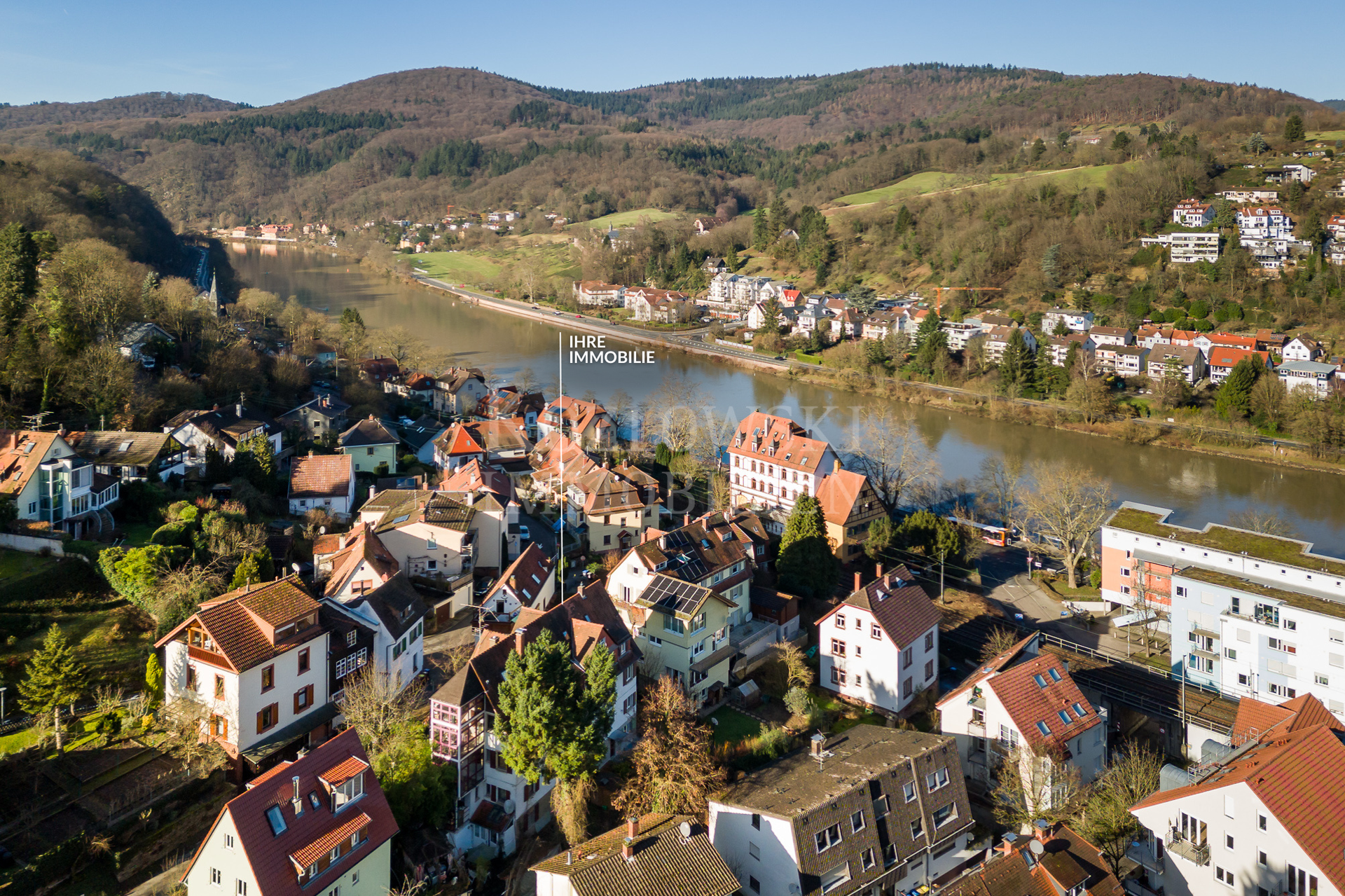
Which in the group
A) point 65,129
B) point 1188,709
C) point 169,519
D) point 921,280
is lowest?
point 1188,709

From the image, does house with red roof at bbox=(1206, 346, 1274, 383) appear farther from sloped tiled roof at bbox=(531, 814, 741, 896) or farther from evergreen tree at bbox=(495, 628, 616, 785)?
sloped tiled roof at bbox=(531, 814, 741, 896)

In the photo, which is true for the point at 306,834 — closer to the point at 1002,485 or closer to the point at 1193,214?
the point at 1002,485

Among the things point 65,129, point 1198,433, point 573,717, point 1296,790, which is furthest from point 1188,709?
point 65,129

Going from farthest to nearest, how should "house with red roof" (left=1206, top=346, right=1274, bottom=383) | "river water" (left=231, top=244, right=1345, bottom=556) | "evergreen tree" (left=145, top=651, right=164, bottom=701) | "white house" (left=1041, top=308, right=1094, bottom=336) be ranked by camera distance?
"white house" (left=1041, top=308, right=1094, bottom=336)
"house with red roof" (left=1206, top=346, right=1274, bottom=383)
"river water" (left=231, top=244, right=1345, bottom=556)
"evergreen tree" (left=145, top=651, right=164, bottom=701)

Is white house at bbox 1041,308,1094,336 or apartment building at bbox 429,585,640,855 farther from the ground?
white house at bbox 1041,308,1094,336

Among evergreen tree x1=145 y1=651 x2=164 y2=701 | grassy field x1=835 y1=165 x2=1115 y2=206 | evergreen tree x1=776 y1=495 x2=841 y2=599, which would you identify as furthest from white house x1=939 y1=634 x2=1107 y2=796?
grassy field x1=835 y1=165 x2=1115 y2=206

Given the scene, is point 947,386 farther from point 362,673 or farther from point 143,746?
point 143,746
